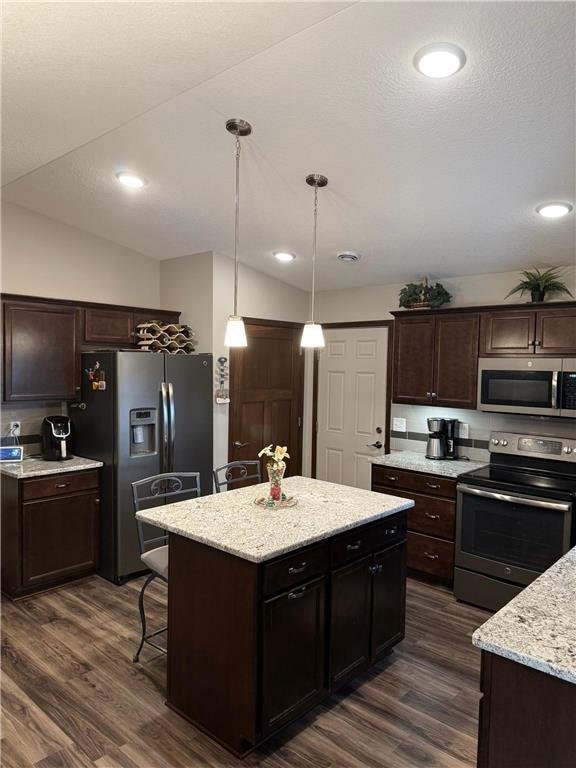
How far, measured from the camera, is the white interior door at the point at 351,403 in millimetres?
4820

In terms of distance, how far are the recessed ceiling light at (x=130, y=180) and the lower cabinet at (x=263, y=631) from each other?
2.24 meters

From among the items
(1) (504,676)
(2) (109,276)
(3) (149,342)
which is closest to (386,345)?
(3) (149,342)

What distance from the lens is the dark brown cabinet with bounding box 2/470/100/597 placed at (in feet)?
11.5

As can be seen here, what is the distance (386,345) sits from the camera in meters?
4.75

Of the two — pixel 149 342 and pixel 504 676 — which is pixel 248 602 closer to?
pixel 504 676

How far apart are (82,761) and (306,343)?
2.06 metres

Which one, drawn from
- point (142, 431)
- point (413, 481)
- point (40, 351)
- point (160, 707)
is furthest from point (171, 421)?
point (160, 707)

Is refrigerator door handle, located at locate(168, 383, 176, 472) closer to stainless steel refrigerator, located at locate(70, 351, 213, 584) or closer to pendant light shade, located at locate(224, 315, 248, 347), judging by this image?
stainless steel refrigerator, located at locate(70, 351, 213, 584)

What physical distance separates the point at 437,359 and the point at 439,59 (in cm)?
239

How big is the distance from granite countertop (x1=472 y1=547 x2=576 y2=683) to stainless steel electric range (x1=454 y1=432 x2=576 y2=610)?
1534mm

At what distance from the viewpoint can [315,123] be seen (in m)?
2.46

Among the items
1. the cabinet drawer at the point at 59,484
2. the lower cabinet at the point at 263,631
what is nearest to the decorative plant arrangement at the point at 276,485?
the lower cabinet at the point at 263,631

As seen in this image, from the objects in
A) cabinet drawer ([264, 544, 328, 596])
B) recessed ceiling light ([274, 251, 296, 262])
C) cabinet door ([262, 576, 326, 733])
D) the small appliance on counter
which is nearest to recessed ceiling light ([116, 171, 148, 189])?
recessed ceiling light ([274, 251, 296, 262])

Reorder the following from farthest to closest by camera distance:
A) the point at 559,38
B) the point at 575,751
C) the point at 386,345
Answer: the point at 386,345, the point at 559,38, the point at 575,751
